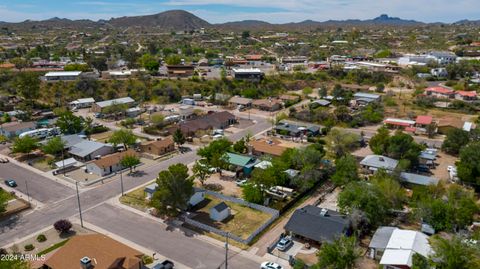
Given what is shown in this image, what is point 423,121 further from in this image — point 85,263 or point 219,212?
point 85,263

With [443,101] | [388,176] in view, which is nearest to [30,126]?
[388,176]

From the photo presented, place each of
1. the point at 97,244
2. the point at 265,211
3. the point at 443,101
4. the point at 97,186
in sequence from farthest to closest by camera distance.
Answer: the point at 443,101 → the point at 97,186 → the point at 265,211 → the point at 97,244

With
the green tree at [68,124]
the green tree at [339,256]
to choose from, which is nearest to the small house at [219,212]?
the green tree at [339,256]

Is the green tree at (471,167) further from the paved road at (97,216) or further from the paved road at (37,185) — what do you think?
the paved road at (37,185)

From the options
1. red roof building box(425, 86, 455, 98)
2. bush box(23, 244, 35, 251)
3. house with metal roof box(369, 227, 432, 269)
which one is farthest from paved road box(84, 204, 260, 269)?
red roof building box(425, 86, 455, 98)

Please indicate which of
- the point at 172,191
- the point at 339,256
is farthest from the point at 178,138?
the point at 339,256

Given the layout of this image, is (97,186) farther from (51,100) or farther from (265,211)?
(51,100)
